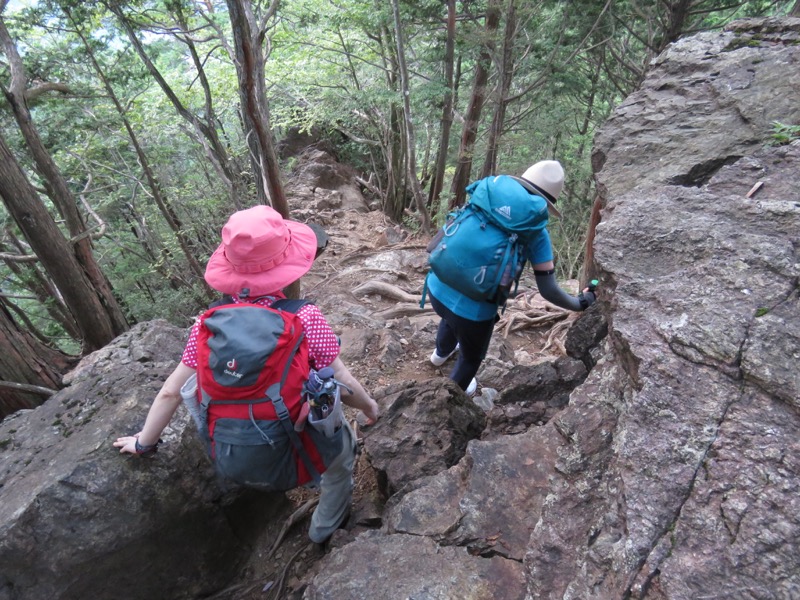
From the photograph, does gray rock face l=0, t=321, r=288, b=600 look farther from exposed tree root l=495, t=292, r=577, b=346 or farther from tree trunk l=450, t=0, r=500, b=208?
tree trunk l=450, t=0, r=500, b=208

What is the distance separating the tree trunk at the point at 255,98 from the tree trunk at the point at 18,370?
2.63m

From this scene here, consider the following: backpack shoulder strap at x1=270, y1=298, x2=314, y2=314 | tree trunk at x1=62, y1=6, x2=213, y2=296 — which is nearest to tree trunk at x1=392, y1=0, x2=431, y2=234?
tree trunk at x1=62, y1=6, x2=213, y2=296

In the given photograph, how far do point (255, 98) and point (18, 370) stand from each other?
10.3ft

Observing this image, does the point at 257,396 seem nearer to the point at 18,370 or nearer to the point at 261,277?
the point at 261,277

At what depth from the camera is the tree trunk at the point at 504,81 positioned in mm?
6727

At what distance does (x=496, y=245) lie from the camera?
104 inches

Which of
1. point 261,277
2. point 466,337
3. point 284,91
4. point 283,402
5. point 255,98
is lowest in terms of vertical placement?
point 466,337

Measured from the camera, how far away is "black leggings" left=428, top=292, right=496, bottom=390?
316 centimetres

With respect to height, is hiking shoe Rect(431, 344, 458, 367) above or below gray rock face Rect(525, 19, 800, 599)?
below

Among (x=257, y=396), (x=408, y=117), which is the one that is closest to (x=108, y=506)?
(x=257, y=396)

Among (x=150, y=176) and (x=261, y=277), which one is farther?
(x=150, y=176)

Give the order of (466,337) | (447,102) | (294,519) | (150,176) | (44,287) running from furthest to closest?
(44,287) → (447,102) → (150,176) → (466,337) → (294,519)

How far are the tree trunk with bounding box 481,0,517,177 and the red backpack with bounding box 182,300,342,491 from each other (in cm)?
654

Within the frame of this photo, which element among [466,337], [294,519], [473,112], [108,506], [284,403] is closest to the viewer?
[284,403]
